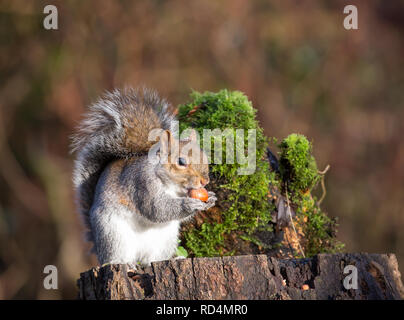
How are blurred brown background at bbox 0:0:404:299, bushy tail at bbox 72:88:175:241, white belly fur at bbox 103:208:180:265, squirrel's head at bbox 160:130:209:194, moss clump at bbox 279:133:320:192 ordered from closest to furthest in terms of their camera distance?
squirrel's head at bbox 160:130:209:194 < white belly fur at bbox 103:208:180:265 < bushy tail at bbox 72:88:175:241 < moss clump at bbox 279:133:320:192 < blurred brown background at bbox 0:0:404:299

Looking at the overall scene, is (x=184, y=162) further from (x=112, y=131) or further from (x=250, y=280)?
(x=250, y=280)

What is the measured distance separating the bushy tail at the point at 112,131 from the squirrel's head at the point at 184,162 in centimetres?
27

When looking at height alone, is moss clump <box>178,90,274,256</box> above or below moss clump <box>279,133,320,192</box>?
below

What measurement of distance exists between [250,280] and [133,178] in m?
0.89

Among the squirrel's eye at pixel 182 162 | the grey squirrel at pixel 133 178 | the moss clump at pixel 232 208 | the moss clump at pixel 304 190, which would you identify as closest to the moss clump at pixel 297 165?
the moss clump at pixel 304 190

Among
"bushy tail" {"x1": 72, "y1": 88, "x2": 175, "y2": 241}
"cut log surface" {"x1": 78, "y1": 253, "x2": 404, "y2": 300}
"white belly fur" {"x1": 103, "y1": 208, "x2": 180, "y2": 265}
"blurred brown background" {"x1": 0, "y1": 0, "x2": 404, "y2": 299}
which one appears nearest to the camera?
"cut log surface" {"x1": 78, "y1": 253, "x2": 404, "y2": 300}

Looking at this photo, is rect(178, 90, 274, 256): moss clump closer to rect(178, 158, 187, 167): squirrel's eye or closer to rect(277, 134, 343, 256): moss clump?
rect(277, 134, 343, 256): moss clump

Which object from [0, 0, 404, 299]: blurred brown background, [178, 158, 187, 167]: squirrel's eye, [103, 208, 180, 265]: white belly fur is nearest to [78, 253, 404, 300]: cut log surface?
[103, 208, 180, 265]: white belly fur

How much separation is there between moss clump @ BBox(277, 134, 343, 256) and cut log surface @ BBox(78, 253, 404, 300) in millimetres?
773

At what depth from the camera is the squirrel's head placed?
2.76 metres

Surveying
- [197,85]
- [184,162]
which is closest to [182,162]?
[184,162]

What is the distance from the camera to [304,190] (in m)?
3.24

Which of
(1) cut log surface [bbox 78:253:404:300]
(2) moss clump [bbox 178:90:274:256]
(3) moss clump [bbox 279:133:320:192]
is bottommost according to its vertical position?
(1) cut log surface [bbox 78:253:404:300]

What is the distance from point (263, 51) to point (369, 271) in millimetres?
5745
